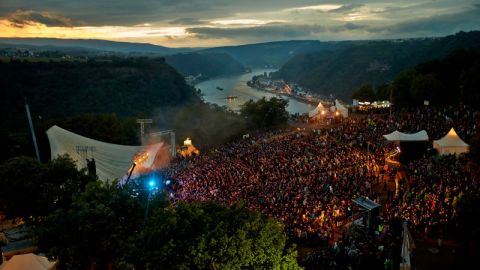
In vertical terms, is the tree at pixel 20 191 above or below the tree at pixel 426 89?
below

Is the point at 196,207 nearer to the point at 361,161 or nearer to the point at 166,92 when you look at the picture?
the point at 361,161

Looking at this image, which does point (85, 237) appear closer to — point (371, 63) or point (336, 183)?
point (336, 183)

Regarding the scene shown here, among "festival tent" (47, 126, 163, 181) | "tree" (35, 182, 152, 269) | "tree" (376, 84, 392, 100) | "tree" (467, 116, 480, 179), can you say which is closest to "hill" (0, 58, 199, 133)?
"festival tent" (47, 126, 163, 181)

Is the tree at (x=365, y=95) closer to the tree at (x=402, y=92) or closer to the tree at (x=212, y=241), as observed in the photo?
the tree at (x=402, y=92)

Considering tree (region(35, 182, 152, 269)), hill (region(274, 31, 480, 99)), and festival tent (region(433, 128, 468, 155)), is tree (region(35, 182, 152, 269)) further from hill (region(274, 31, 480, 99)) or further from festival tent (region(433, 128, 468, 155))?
hill (region(274, 31, 480, 99))

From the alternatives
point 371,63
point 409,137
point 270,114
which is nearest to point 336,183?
point 409,137

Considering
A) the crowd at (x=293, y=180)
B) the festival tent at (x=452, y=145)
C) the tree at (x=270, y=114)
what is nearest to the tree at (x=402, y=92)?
→ the tree at (x=270, y=114)

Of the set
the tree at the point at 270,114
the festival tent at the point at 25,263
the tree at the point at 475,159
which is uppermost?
the tree at the point at 475,159

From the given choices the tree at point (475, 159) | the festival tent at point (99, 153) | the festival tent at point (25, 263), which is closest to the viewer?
the festival tent at point (25, 263)
